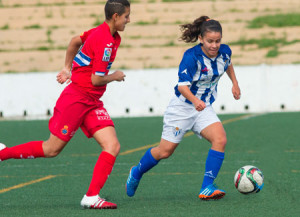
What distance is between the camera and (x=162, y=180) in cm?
738

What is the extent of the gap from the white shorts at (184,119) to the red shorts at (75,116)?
729mm

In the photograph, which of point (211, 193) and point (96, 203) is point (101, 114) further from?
point (211, 193)

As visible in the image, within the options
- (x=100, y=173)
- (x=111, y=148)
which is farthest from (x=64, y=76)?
→ (x=100, y=173)

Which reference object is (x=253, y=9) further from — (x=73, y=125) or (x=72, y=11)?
(x=73, y=125)

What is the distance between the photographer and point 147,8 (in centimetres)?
3462

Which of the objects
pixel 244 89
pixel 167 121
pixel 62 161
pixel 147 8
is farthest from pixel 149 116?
pixel 147 8

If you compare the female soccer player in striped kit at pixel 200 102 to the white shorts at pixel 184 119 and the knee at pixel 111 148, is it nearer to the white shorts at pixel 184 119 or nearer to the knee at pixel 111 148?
the white shorts at pixel 184 119

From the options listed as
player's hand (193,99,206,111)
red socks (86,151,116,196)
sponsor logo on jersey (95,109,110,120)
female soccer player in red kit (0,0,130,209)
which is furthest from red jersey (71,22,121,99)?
player's hand (193,99,206,111)

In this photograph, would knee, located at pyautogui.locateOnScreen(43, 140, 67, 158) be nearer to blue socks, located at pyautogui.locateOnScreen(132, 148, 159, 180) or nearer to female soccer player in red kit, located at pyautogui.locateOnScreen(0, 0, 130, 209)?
female soccer player in red kit, located at pyautogui.locateOnScreen(0, 0, 130, 209)

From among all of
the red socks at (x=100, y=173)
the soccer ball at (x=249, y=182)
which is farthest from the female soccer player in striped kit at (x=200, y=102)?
the red socks at (x=100, y=173)

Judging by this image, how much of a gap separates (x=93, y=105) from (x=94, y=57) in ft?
1.30

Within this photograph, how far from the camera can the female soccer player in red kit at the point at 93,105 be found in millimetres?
5547

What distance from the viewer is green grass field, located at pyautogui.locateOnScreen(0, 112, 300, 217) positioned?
17.9 feet

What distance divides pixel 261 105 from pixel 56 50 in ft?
41.7
